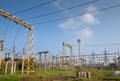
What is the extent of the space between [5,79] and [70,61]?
40.0m

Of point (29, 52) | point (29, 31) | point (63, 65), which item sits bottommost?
point (63, 65)

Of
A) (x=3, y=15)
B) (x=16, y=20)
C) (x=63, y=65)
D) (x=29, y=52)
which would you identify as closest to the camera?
(x=3, y=15)

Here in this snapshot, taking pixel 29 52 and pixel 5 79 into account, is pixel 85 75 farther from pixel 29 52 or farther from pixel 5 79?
pixel 29 52

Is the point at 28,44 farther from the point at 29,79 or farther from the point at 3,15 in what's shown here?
the point at 29,79

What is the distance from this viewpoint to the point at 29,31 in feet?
91.8

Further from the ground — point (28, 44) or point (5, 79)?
point (28, 44)

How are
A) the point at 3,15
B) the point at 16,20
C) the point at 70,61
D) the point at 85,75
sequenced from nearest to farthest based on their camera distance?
the point at 85,75
the point at 3,15
the point at 16,20
the point at 70,61

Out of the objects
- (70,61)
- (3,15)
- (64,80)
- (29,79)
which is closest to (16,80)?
(29,79)

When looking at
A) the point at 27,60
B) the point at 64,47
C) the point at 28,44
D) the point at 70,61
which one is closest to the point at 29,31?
the point at 28,44

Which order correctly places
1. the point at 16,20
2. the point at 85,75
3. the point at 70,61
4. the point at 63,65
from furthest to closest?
1. the point at 70,61
2. the point at 63,65
3. the point at 16,20
4. the point at 85,75

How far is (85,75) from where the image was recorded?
19.1 meters

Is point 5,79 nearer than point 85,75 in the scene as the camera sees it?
Yes

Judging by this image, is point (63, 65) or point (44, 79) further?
point (63, 65)

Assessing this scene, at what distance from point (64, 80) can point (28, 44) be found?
502 inches
